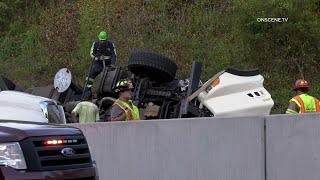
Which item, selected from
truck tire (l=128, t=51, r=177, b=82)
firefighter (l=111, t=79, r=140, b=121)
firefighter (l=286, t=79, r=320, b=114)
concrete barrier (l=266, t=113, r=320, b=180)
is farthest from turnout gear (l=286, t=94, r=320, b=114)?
truck tire (l=128, t=51, r=177, b=82)

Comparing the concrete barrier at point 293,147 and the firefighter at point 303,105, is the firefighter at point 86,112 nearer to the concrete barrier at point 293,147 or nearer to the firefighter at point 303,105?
the firefighter at point 303,105

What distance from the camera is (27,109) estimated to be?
7.79m

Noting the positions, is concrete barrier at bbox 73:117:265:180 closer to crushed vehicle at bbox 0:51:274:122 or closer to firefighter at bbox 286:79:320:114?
firefighter at bbox 286:79:320:114

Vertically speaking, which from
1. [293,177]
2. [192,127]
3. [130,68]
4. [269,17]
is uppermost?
[269,17]

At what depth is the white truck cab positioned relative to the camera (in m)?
7.14

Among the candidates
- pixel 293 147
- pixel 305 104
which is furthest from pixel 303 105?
pixel 293 147

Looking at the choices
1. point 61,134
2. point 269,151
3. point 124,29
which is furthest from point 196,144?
point 124,29

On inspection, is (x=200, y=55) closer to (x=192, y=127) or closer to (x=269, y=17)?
(x=269, y=17)

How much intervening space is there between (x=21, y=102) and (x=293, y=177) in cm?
376

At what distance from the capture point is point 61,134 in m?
4.70

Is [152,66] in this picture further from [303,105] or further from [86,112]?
[303,105]

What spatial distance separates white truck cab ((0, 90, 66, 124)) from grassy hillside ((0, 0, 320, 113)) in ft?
27.1

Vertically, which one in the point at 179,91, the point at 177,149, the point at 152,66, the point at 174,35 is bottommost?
the point at 177,149

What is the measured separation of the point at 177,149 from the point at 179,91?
15.5 ft
